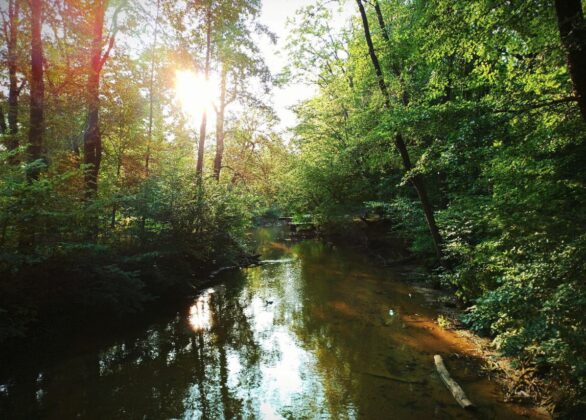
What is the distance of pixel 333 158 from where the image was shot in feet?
67.0

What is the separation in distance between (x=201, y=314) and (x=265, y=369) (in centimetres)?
421

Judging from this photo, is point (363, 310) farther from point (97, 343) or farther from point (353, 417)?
point (97, 343)

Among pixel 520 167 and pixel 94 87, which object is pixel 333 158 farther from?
pixel 520 167

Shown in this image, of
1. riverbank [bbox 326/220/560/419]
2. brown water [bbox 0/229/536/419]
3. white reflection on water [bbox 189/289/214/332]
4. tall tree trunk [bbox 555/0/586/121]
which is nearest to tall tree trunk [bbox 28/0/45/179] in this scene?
brown water [bbox 0/229/536/419]

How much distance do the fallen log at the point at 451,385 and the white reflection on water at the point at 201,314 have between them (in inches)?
236

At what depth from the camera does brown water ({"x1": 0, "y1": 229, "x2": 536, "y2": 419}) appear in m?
5.50

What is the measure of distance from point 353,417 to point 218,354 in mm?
3697

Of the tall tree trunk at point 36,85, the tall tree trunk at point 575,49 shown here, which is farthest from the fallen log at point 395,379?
the tall tree trunk at point 36,85

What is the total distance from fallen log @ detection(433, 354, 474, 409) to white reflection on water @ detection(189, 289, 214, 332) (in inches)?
236

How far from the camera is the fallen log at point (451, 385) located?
5.28 m

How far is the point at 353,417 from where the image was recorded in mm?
5215

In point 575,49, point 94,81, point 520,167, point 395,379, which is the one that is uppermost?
point 94,81

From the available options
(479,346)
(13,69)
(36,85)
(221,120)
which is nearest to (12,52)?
A: (13,69)

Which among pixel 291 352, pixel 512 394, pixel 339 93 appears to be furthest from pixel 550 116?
pixel 339 93
